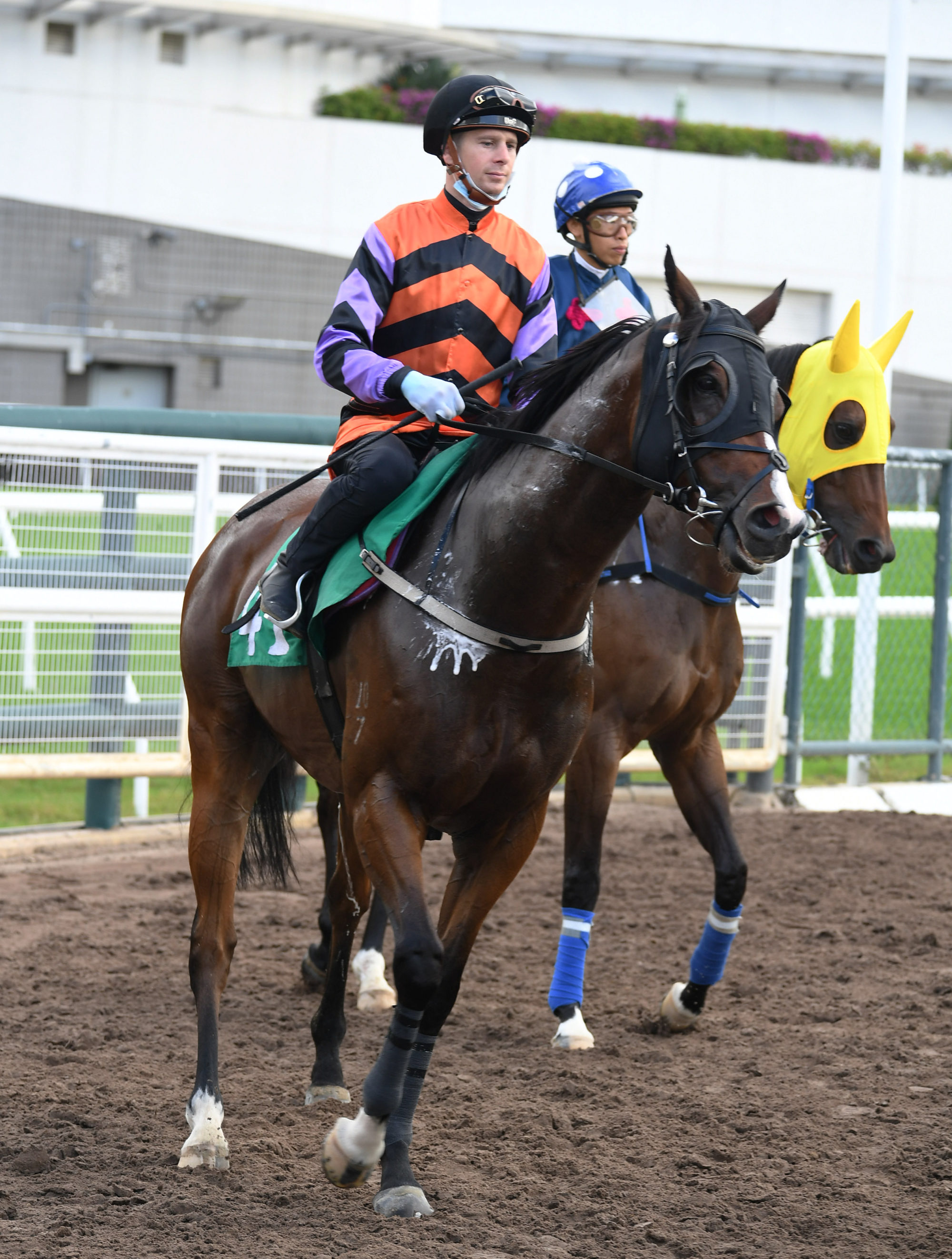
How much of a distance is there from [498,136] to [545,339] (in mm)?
486

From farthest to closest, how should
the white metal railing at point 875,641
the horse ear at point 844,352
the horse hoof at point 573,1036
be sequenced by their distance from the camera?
the white metal railing at point 875,641
the horse hoof at point 573,1036
the horse ear at point 844,352

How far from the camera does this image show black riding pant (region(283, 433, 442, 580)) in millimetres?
3211

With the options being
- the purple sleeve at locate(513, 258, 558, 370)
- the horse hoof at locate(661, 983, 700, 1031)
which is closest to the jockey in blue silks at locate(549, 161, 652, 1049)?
the horse hoof at locate(661, 983, 700, 1031)

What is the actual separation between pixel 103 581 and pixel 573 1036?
3225 mm

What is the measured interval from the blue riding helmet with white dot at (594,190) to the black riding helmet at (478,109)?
48.1 inches

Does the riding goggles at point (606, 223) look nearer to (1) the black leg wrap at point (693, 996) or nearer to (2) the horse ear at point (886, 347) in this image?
(2) the horse ear at point (886, 347)

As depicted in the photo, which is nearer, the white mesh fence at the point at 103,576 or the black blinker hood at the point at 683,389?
the black blinker hood at the point at 683,389

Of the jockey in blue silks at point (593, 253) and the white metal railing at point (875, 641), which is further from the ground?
the jockey in blue silks at point (593, 253)

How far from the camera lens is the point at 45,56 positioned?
20.8 meters

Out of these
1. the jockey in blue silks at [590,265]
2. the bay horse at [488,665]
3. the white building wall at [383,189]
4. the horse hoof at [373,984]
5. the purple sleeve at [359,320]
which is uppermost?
the white building wall at [383,189]

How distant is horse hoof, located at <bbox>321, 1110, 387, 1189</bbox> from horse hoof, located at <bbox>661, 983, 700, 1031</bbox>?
1.64 metres

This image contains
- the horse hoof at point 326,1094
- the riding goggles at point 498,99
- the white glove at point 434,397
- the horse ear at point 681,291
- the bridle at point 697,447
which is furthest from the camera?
the horse hoof at point 326,1094

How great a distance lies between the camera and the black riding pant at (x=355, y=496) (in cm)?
321

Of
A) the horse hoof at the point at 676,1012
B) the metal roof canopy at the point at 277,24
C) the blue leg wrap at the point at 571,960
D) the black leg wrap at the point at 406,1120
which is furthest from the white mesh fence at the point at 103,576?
the metal roof canopy at the point at 277,24
